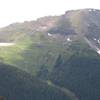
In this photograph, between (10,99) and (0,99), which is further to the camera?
(10,99)

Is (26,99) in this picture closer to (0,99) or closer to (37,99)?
(37,99)

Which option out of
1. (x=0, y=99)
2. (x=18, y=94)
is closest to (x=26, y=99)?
(x=18, y=94)

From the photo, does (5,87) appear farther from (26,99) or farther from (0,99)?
(0,99)

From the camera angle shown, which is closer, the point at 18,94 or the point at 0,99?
the point at 0,99

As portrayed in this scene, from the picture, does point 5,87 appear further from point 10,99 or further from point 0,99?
point 0,99

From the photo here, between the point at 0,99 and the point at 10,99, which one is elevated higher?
the point at 0,99

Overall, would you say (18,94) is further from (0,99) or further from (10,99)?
(0,99)

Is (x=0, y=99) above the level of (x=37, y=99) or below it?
above

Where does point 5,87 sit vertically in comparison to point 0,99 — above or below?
below
